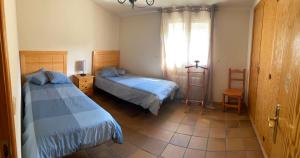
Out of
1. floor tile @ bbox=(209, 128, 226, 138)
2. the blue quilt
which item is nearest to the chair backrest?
floor tile @ bbox=(209, 128, 226, 138)

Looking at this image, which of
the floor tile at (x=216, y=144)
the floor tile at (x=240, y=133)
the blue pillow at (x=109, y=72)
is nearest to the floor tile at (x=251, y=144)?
the floor tile at (x=240, y=133)

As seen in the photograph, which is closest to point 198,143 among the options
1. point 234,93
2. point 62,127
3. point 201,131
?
point 201,131

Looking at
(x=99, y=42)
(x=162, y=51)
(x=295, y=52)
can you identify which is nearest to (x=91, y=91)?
(x=99, y=42)

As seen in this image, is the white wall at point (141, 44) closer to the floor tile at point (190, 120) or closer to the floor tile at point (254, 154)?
the floor tile at point (190, 120)

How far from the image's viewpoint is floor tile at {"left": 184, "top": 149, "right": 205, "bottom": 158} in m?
2.61

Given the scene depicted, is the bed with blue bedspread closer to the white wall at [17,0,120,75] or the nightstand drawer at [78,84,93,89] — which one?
the nightstand drawer at [78,84,93,89]

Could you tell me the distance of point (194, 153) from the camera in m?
2.68

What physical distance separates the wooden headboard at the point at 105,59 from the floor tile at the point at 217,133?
11.3ft

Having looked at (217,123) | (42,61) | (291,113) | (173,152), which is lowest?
(173,152)

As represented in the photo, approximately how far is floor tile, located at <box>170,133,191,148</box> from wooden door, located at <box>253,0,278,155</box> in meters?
1.02

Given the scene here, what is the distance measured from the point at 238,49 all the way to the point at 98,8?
3.63m

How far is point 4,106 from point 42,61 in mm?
4067

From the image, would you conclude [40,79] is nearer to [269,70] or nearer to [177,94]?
[177,94]

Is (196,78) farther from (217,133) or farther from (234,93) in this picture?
(217,133)
